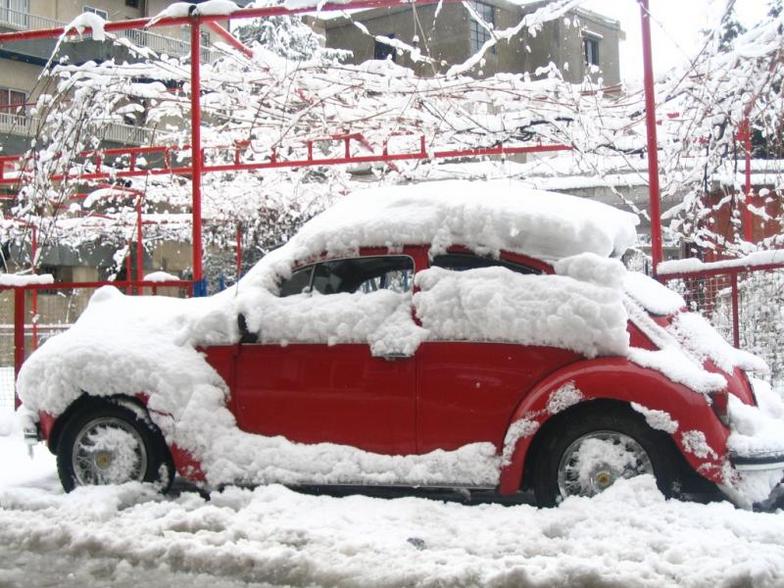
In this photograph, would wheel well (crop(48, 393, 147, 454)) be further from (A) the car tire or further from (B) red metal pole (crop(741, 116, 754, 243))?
(B) red metal pole (crop(741, 116, 754, 243))

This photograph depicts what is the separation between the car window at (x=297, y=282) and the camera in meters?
5.68

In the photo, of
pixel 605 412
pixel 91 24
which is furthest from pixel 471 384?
pixel 91 24

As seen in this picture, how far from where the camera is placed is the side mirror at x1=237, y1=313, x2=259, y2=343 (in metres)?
5.51

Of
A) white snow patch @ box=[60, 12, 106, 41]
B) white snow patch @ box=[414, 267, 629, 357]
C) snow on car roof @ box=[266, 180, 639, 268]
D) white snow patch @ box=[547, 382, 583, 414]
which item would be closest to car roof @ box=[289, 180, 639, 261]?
snow on car roof @ box=[266, 180, 639, 268]

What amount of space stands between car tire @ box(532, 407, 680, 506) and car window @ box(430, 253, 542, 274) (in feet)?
3.28

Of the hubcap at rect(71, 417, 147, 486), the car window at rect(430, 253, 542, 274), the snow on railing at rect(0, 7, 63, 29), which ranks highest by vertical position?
the snow on railing at rect(0, 7, 63, 29)

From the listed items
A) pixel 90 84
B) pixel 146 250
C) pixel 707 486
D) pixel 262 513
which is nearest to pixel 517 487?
pixel 707 486

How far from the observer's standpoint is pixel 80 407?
18.7 ft

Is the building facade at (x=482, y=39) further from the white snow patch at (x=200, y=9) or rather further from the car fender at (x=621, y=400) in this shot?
the car fender at (x=621, y=400)

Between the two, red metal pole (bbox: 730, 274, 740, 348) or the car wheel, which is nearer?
the car wheel

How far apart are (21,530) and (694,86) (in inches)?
298

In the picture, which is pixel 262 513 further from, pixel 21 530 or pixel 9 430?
pixel 9 430

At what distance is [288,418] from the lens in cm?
540

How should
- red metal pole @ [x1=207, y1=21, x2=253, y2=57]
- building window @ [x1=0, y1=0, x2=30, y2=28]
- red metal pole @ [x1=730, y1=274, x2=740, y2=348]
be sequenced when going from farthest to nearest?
building window @ [x1=0, y1=0, x2=30, y2=28] → red metal pole @ [x1=207, y1=21, x2=253, y2=57] → red metal pole @ [x1=730, y1=274, x2=740, y2=348]
